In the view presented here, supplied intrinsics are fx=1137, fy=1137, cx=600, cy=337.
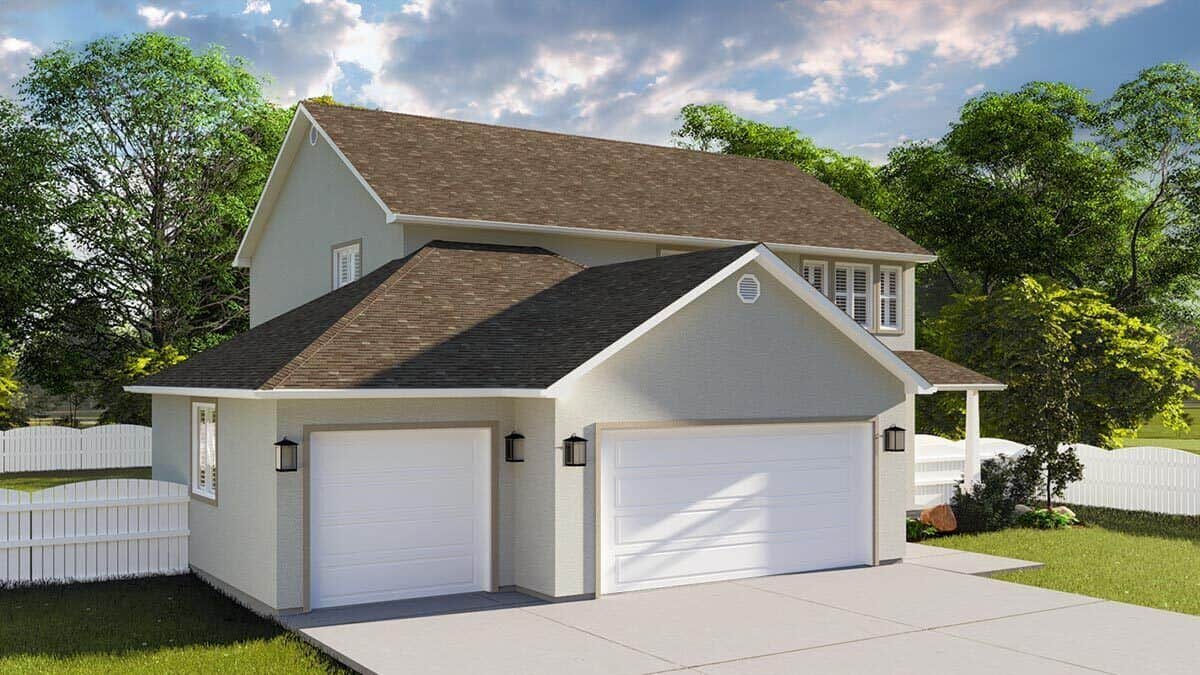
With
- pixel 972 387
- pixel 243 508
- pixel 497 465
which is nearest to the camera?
pixel 243 508

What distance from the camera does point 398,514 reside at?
13164 mm

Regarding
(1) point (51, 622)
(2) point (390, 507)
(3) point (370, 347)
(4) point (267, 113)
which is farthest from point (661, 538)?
(4) point (267, 113)

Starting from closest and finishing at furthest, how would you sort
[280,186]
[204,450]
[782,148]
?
1. [204,450]
2. [280,186]
3. [782,148]

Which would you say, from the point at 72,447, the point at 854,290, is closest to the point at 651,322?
the point at 854,290

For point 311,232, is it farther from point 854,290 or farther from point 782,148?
point 782,148

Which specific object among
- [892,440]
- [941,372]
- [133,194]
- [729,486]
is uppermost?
[133,194]

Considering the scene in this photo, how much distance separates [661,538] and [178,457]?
7.21m

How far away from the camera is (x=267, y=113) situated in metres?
37.3

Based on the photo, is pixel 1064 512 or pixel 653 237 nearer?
pixel 653 237

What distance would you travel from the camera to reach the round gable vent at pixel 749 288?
45.6 feet

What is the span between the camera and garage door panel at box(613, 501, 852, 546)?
13.5 m

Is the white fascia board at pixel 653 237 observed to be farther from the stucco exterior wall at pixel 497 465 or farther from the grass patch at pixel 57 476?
the grass patch at pixel 57 476

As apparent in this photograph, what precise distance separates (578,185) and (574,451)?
8.38m

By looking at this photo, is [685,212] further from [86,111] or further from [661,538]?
[86,111]
